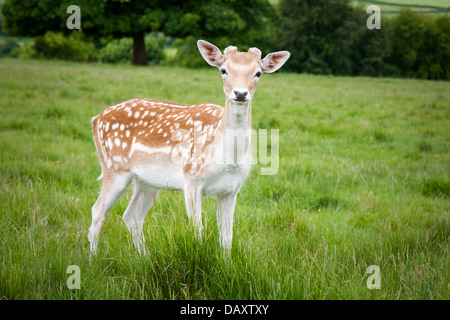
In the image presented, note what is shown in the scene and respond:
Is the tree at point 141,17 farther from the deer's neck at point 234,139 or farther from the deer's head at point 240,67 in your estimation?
the deer's neck at point 234,139

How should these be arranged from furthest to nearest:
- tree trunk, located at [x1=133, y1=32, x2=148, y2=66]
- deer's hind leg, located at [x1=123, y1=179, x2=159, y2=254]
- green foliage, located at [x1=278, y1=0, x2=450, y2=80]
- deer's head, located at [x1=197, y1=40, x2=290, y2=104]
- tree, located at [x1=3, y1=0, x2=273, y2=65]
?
1. tree trunk, located at [x1=133, y1=32, x2=148, y2=66]
2. tree, located at [x1=3, y1=0, x2=273, y2=65]
3. green foliage, located at [x1=278, y1=0, x2=450, y2=80]
4. deer's hind leg, located at [x1=123, y1=179, x2=159, y2=254]
5. deer's head, located at [x1=197, y1=40, x2=290, y2=104]

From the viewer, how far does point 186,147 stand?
352cm

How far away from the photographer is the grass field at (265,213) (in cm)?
273

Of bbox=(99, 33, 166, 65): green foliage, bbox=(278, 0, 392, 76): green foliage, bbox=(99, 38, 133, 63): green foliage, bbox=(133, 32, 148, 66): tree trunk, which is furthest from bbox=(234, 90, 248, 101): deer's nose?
bbox=(99, 38, 133, 63): green foliage

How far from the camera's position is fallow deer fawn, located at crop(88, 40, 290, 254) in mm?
3121

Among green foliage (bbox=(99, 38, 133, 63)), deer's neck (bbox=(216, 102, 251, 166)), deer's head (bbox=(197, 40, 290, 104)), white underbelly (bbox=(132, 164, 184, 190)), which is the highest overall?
green foliage (bbox=(99, 38, 133, 63))

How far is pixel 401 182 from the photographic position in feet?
19.2

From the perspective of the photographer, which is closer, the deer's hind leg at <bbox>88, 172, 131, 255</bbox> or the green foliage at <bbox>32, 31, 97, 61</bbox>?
the deer's hind leg at <bbox>88, 172, 131, 255</bbox>

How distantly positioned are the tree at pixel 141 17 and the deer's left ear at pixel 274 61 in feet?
65.1

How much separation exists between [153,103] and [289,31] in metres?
29.8

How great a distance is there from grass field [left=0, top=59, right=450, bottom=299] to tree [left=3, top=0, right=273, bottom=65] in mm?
12048

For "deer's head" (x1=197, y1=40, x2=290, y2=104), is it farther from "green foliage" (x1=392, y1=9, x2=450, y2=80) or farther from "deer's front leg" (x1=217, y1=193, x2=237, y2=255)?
"green foliage" (x1=392, y1=9, x2=450, y2=80)

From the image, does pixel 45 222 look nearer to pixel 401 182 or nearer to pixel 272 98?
pixel 401 182

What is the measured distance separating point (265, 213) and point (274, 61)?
5.39 feet
